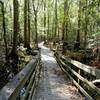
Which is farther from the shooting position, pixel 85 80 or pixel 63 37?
pixel 63 37

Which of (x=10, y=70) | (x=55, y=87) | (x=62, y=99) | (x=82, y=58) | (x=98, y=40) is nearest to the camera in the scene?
(x=62, y=99)

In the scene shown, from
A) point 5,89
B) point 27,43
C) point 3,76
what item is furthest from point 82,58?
point 5,89

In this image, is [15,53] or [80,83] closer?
[80,83]

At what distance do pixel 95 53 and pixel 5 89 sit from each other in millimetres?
17221

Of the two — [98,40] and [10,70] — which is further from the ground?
[98,40]

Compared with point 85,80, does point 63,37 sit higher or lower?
higher

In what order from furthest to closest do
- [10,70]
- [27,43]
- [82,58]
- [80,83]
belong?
1. [27,43]
2. [82,58]
3. [10,70]
4. [80,83]

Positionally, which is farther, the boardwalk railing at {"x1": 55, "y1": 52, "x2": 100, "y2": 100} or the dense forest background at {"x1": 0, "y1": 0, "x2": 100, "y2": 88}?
the dense forest background at {"x1": 0, "y1": 0, "x2": 100, "y2": 88}

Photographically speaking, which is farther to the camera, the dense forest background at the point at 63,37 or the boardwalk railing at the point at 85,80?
the dense forest background at the point at 63,37

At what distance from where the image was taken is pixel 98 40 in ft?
60.7

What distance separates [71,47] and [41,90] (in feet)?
71.9

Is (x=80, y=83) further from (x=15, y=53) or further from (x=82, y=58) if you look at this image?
(x=15, y=53)

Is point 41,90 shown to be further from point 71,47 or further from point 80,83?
point 71,47

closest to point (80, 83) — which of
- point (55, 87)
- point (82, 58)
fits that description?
point (55, 87)
